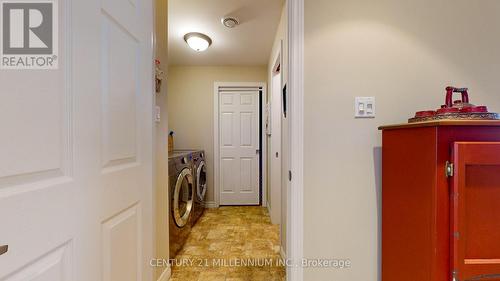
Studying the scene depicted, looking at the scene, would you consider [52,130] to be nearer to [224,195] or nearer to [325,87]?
[325,87]

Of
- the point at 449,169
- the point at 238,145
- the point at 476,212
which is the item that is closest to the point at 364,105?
the point at 449,169

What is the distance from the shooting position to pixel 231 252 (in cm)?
227

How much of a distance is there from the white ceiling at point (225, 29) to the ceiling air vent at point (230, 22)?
5 centimetres

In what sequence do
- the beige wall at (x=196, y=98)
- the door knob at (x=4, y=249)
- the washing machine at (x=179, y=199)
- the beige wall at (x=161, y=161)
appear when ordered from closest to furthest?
the door knob at (x=4, y=249) < the beige wall at (x=161, y=161) < the washing machine at (x=179, y=199) < the beige wall at (x=196, y=98)

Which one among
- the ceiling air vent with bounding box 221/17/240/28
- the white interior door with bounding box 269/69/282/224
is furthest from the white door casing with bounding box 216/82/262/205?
the ceiling air vent with bounding box 221/17/240/28

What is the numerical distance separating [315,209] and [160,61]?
153 centimetres

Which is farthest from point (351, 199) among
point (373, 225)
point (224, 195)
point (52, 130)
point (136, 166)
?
point (224, 195)

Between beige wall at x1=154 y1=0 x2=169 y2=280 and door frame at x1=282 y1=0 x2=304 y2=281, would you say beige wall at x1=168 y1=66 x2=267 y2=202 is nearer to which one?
beige wall at x1=154 y1=0 x2=169 y2=280

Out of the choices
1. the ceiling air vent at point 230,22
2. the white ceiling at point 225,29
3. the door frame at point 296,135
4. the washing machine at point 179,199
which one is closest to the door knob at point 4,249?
the door frame at point 296,135

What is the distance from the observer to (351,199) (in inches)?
52.9

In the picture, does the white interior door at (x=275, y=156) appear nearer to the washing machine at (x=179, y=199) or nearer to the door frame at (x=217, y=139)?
the door frame at (x=217, y=139)

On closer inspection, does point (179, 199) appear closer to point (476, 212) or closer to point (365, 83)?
point (365, 83)

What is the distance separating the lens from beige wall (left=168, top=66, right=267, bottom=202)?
378cm

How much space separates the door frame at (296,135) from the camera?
131 cm
